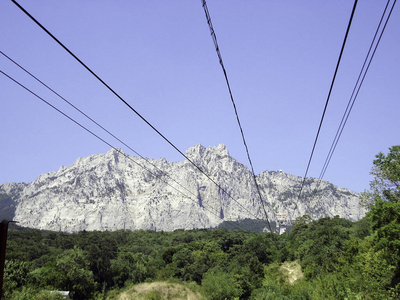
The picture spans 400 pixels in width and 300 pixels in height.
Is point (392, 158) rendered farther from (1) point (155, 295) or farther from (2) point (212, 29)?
(1) point (155, 295)

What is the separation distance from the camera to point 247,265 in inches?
3497

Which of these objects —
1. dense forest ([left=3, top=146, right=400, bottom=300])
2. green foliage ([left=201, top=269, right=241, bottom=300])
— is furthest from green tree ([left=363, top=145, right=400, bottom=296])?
green foliage ([left=201, top=269, right=241, bottom=300])

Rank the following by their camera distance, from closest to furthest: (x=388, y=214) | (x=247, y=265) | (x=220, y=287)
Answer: (x=388, y=214), (x=220, y=287), (x=247, y=265)

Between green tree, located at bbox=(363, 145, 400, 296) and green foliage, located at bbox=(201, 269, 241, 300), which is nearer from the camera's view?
green tree, located at bbox=(363, 145, 400, 296)

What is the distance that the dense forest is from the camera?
42.7 metres

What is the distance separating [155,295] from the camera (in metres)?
73.6

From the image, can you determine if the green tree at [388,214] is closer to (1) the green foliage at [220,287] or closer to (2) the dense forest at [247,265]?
(2) the dense forest at [247,265]

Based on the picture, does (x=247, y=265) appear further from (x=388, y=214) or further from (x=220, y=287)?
(x=388, y=214)

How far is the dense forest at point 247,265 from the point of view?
42656 mm

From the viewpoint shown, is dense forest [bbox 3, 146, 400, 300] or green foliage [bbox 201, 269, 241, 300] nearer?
dense forest [bbox 3, 146, 400, 300]

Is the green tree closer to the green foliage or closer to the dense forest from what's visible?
the dense forest

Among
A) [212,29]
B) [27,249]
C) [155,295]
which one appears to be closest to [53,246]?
[27,249]

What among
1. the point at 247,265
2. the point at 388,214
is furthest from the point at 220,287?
the point at 388,214

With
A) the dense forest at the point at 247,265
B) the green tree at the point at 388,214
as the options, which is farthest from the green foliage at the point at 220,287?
the green tree at the point at 388,214
